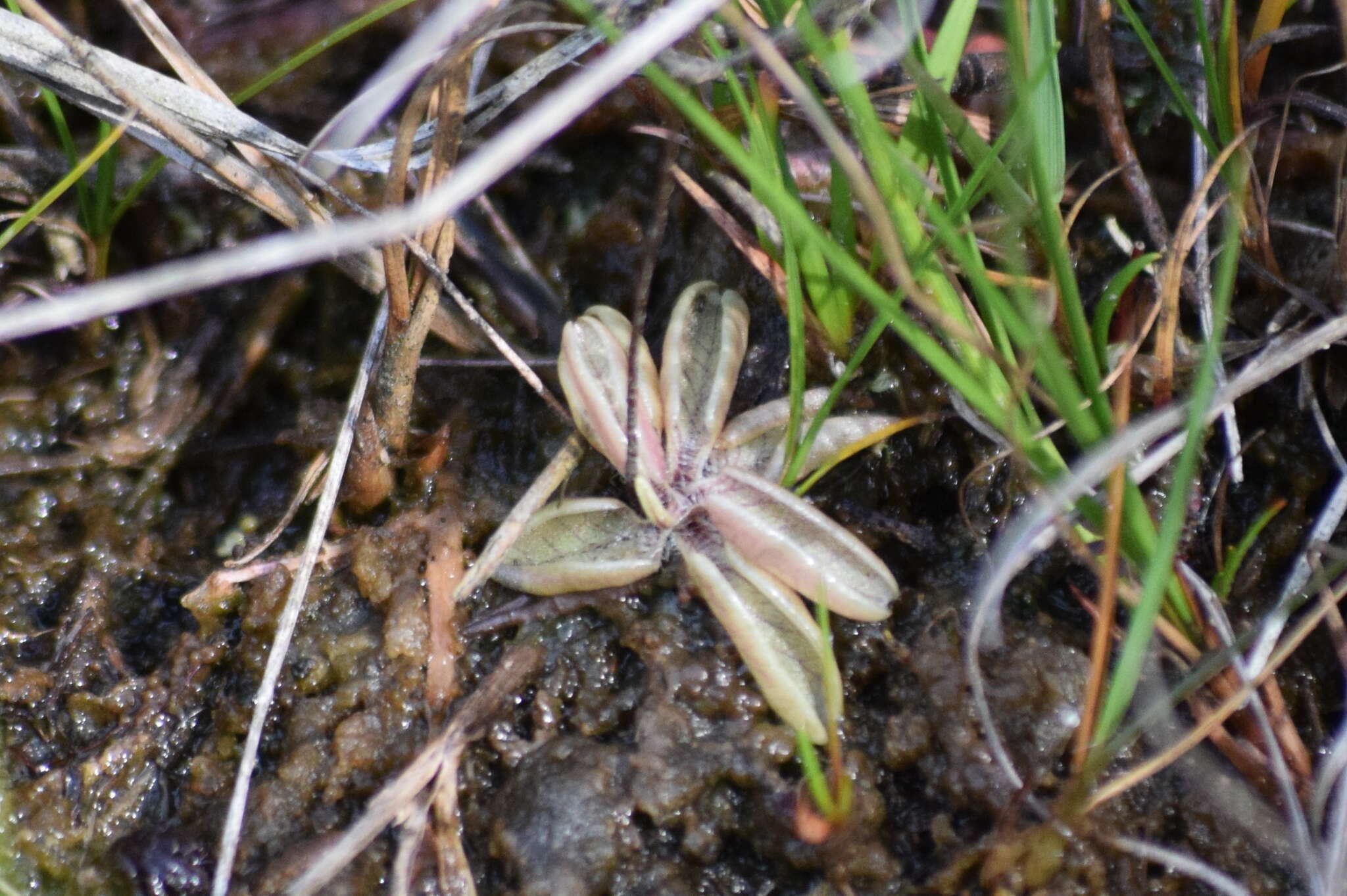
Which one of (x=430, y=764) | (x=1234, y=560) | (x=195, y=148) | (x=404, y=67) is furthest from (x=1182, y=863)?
(x=195, y=148)

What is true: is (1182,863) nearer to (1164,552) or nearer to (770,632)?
(1164,552)

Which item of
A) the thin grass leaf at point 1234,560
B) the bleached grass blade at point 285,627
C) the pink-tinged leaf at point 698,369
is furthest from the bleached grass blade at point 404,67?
the thin grass leaf at point 1234,560

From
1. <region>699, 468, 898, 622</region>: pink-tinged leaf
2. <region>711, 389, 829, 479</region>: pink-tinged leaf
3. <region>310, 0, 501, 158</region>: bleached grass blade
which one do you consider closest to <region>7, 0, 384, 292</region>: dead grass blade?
<region>310, 0, 501, 158</region>: bleached grass blade

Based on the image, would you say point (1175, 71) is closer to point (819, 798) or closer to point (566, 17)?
point (566, 17)

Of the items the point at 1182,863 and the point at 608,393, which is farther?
the point at 608,393

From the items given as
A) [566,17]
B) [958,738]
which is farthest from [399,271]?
[958,738]

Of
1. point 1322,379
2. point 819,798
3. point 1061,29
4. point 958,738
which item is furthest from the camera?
point 1061,29

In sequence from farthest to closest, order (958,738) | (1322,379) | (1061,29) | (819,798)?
1. (1061,29)
2. (1322,379)
3. (958,738)
4. (819,798)
